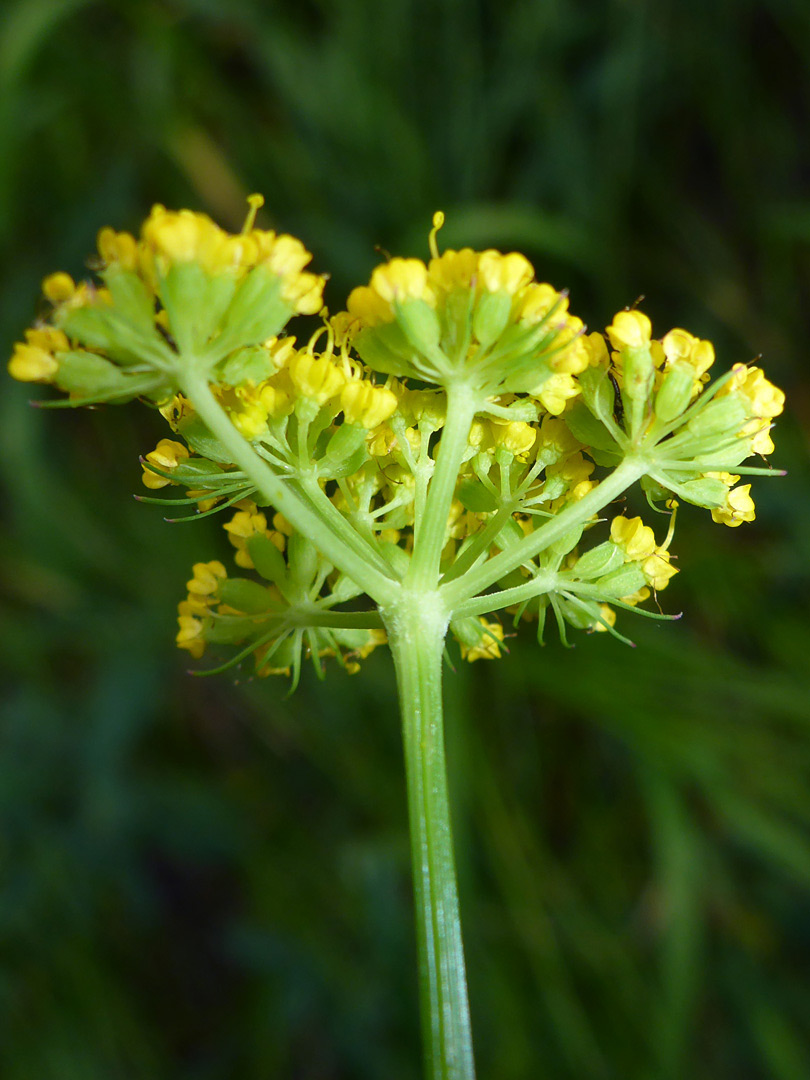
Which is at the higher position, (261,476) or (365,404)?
(365,404)

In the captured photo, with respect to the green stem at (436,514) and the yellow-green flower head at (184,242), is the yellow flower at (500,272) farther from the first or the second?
the yellow-green flower head at (184,242)

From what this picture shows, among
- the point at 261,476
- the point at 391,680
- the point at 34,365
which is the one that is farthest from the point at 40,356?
the point at 391,680

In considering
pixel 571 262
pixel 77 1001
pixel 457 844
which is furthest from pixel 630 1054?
pixel 571 262

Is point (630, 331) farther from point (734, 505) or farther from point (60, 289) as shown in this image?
point (60, 289)

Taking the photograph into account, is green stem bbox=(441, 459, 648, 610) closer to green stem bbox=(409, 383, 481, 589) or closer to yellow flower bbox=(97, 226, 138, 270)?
green stem bbox=(409, 383, 481, 589)

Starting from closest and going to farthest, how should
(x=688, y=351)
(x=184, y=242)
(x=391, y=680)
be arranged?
(x=184, y=242)
(x=688, y=351)
(x=391, y=680)

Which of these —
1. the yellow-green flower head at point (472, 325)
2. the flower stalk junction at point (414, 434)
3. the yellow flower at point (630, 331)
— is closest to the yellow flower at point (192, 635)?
the flower stalk junction at point (414, 434)

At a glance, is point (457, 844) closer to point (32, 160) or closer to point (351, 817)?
point (351, 817)
